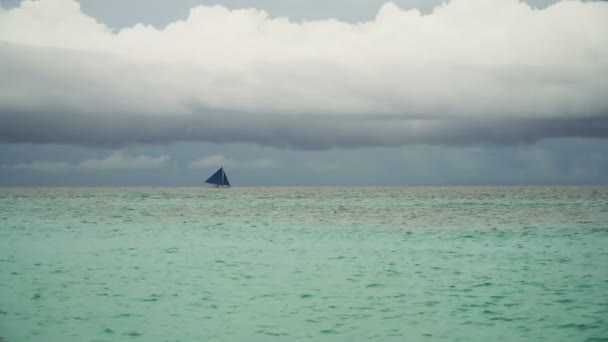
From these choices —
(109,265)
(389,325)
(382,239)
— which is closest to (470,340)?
(389,325)

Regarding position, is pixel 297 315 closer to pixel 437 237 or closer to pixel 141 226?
pixel 437 237

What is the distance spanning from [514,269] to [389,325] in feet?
33.1

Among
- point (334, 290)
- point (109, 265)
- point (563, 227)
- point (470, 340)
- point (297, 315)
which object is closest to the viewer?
point (470, 340)

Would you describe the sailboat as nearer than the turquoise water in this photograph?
No

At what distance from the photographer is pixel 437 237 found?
32156mm

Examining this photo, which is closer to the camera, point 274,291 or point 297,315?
point 297,315

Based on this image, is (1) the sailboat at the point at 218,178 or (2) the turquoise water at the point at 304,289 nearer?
(2) the turquoise water at the point at 304,289

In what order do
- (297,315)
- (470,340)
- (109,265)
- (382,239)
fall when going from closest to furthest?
(470,340)
(297,315)
(109,265)
(382,239)

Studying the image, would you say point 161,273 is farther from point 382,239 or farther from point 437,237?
point 437,237

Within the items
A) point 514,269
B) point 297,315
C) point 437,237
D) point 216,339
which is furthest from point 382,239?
point 216,339

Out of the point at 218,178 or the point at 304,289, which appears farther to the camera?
the point at 218,178

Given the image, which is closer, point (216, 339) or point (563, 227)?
point (216, 339)

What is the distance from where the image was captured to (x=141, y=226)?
40.4m

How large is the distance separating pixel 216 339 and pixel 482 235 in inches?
1004
